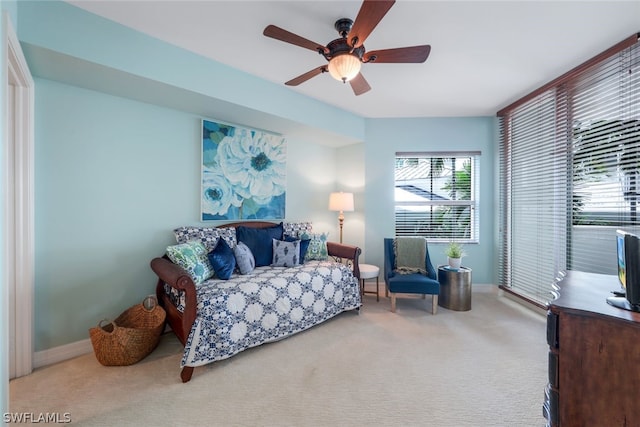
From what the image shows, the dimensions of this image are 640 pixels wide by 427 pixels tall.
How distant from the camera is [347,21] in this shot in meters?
1.84

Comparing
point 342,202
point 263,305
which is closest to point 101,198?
point 263,305

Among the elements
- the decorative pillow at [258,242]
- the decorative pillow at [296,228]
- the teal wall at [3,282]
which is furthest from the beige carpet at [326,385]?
the decorative pillow at [296,228]

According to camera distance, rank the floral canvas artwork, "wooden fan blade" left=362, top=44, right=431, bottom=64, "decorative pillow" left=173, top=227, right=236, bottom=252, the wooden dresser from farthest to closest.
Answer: the floral canvas artwork → "decorative pillow" left=173, top=227, right=236, bottom=252 → "wooden fan blade" left=362, top=44, right=431, bottom=64 → the wooden dresser

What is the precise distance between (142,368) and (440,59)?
137 inches

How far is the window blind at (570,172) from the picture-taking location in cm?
220

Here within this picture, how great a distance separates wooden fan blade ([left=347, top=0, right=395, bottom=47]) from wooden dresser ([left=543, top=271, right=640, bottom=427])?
1.64 meters

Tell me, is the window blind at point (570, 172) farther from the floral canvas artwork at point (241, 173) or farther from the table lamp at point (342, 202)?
the floral canvas artwork at point (241, 173)

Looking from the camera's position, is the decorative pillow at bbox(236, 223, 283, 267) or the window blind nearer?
the window blind

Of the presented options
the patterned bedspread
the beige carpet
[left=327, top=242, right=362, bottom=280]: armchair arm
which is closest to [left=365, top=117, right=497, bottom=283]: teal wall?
[left=327, top=242, right=362, bottom=280]: armchair arm

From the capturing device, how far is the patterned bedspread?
76.9 inches

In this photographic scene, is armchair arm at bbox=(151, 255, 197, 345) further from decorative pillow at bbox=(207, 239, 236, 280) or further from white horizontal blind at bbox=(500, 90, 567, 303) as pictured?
white horizontal blind at bbox=(500, 90, 567, 303)

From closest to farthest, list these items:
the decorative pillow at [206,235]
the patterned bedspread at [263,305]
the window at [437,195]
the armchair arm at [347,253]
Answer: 1. the patterned bedspread at [263,305]
2. the decorative pillow at [206,235]
3. the armchair arm at [347,253]
4. the window at [437,195]

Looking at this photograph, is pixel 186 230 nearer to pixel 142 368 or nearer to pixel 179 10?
pixel 142 368

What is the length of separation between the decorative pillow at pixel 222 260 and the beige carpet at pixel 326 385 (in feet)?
2.28
